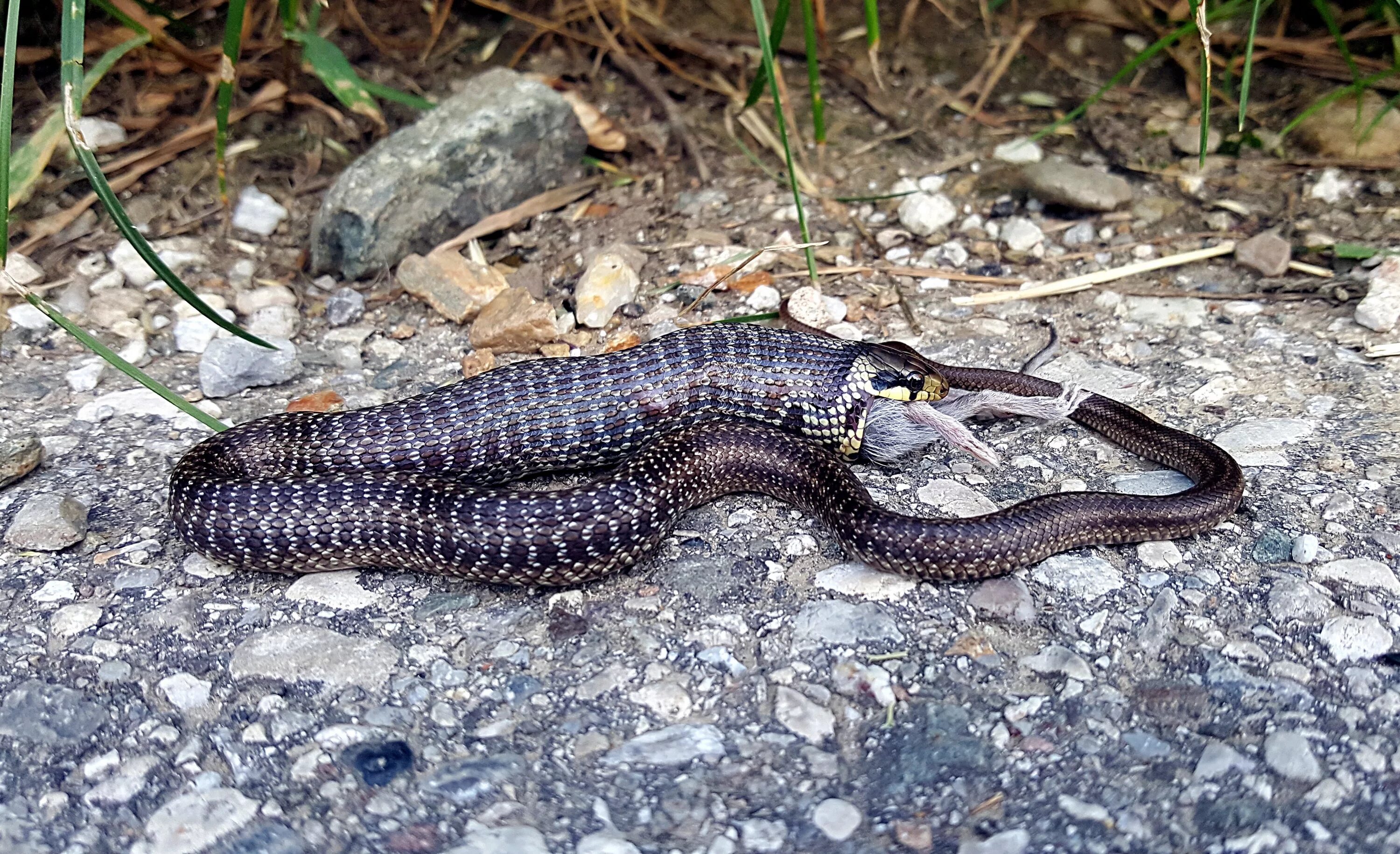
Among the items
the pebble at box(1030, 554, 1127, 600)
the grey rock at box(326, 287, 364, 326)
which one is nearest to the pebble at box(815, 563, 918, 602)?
the pebble at box(1030, 554, 1127, 600)

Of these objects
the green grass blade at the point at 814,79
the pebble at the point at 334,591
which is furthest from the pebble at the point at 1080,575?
the green grass blade at the point at 814,79

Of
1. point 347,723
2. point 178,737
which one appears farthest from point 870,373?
point 178,737

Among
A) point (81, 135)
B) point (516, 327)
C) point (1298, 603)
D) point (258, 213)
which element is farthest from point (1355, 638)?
point (258, 213)

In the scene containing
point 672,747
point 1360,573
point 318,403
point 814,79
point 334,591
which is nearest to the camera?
point 672,747

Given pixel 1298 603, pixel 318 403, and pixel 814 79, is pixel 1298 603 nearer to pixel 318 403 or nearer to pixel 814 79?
pixel 814 79

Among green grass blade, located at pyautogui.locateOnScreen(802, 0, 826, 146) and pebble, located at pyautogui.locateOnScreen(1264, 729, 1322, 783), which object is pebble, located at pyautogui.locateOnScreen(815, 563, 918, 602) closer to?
pebble, located at pyautogui.locateOnScreen(1264, 729, 1322, 783)

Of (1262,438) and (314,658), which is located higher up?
(314,658)

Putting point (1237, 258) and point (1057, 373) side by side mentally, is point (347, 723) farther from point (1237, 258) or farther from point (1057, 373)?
point (1237, 258)
